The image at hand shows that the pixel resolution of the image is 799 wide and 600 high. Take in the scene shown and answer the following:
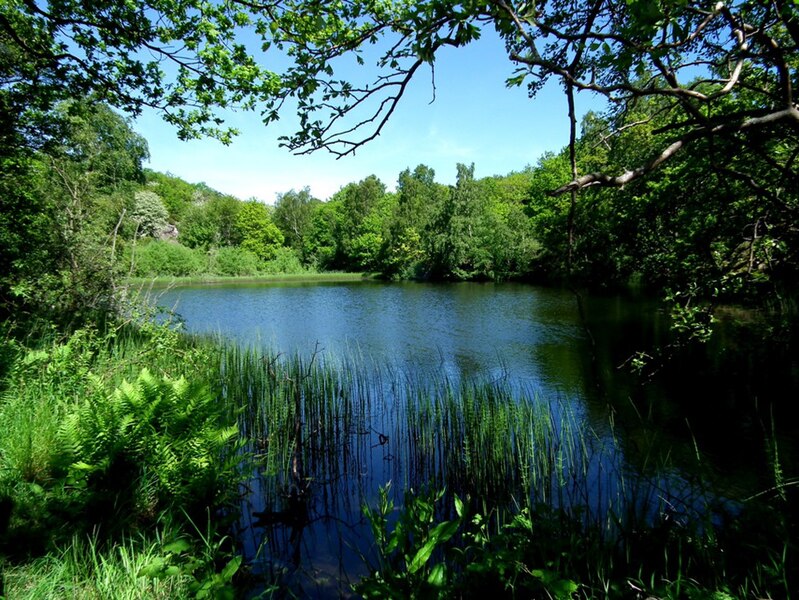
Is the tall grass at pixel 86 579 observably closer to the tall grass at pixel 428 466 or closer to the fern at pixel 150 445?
the fern at pixel 150 445

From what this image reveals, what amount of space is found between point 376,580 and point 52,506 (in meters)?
2.07

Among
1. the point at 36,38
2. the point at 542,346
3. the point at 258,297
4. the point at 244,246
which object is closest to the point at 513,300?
the point at 542,346

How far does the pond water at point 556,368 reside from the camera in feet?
14.4

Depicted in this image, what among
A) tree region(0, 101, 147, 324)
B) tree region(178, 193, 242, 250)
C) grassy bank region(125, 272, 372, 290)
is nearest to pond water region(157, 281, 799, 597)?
tree region(0, 101, 147, 324)

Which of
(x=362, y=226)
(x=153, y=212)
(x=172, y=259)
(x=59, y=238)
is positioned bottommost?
(x=59, y=238)

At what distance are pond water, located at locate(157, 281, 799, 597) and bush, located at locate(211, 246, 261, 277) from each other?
85.0 feet

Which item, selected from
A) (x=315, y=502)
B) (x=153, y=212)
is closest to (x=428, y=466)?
(x=315, y=502)

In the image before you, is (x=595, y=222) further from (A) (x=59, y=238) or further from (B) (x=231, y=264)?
(B) (x=231, y=264)

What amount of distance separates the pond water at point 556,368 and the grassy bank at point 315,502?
32 centimetres

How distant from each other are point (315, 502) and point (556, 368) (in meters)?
7.34

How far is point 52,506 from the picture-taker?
2.74 m

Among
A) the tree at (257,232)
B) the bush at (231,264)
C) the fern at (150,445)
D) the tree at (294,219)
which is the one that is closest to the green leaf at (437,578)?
the fern at (150,445)

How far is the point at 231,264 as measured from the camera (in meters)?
48.8

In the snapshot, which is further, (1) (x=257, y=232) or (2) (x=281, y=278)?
(1) (x=257, y=232)
